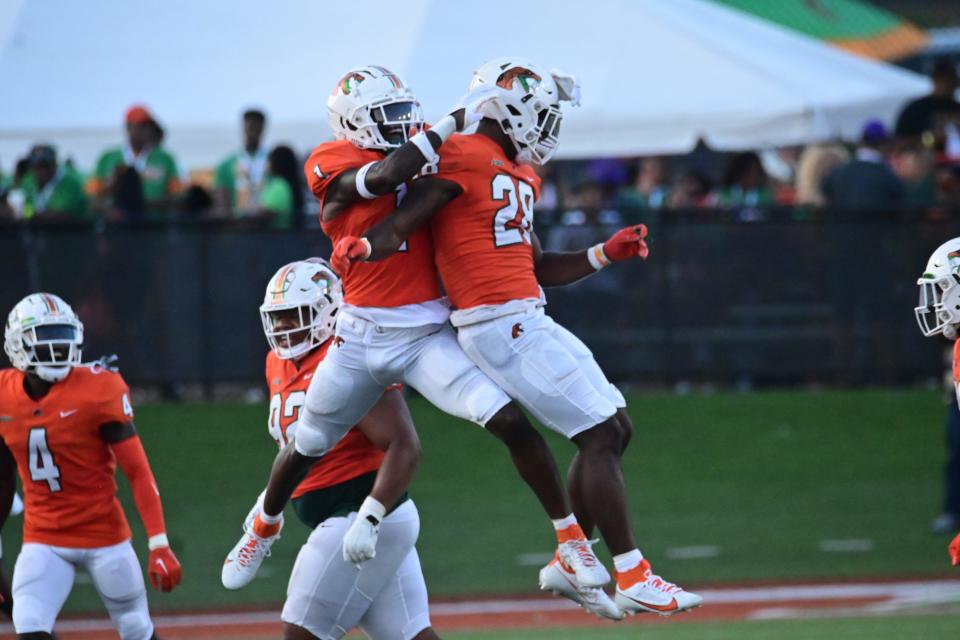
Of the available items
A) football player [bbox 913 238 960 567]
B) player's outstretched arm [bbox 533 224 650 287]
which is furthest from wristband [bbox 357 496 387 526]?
football player [bbox 913 238 960 567]

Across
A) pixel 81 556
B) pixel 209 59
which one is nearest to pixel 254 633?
pixel 81 556

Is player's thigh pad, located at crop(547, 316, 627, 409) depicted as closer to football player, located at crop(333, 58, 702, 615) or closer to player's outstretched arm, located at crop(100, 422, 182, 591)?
football player, located at crop(333, 58, 702, 615)

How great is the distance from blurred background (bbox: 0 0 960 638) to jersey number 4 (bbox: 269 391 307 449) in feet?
18.3

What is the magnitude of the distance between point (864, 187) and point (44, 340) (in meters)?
8.70

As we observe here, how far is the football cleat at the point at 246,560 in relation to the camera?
802cm

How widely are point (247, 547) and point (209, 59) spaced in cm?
1010

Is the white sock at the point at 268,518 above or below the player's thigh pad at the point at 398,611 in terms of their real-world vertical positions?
above

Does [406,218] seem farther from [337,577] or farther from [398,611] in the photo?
[398,611]

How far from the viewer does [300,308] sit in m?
7.92

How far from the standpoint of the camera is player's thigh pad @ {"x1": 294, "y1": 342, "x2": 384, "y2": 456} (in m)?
7.52

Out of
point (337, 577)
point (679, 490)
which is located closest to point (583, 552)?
point (337, 577)

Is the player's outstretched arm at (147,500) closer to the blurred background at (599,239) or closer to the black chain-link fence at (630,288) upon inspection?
the blurred background at (599,239)

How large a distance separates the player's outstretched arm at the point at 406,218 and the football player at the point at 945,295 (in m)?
2.02

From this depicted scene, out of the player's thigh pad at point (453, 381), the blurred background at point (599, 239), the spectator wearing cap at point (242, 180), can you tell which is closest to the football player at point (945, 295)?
the player's thigh pad at point (453, 381)
